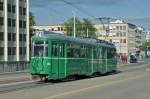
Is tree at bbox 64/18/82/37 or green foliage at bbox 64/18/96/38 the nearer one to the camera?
tree at bbox 64/18/82/37

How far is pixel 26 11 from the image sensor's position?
348ft

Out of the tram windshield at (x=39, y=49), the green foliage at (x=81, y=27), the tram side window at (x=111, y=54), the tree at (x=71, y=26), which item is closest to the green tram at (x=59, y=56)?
the tram windshield at (x=39, y=49)

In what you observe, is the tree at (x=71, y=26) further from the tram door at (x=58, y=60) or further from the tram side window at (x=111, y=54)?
the tram door at (x=58, y=60)

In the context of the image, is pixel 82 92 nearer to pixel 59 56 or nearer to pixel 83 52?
pixel 59 56

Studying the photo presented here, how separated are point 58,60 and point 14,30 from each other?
7201 cm

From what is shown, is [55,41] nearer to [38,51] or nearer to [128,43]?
[38,51]

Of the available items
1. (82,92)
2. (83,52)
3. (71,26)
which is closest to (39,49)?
(83,52)

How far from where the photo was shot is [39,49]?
30.5 metres

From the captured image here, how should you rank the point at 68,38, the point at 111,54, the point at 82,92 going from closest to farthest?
the point at 82,92 < the point at 68,38 < the point at 111,54

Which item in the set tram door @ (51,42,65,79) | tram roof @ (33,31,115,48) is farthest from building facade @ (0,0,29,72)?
tram door @ (51,42,65,79)

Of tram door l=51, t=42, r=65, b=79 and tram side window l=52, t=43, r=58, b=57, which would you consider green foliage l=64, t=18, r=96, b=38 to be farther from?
tram side window l=52, t=43, r=58, b=57

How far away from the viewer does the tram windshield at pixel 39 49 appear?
3019 centimetres

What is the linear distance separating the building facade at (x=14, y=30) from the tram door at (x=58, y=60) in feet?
212

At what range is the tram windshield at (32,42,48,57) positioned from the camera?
30188 mm
